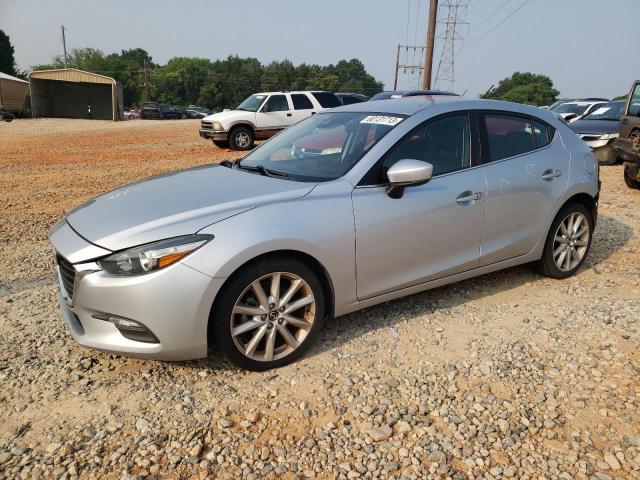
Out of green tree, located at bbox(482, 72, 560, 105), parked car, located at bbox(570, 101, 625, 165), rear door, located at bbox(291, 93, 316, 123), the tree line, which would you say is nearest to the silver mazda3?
parked car, located at bbox(570, 101, 625, 165)

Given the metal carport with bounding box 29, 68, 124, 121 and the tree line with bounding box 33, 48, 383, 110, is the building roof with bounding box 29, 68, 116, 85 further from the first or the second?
the tree line with bounding box 33, 48, 383, 110

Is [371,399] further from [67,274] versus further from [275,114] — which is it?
[275,114]

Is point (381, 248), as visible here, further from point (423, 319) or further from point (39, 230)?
point (39, 230)

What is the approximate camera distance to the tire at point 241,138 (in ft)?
49.8

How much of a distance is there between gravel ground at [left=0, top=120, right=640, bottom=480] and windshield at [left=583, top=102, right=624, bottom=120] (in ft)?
32.6

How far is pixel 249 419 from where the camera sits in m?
2.67

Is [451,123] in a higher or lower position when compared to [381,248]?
higher

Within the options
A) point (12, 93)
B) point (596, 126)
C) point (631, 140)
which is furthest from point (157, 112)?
point (631, 140)

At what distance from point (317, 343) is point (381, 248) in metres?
0.79

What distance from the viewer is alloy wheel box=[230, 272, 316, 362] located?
2955 mm

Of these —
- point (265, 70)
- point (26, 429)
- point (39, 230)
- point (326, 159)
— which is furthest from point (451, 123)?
point (265, 70)

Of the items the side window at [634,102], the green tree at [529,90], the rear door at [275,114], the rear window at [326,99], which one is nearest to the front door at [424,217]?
the side window at [634,102]

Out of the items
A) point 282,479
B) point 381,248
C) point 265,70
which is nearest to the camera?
point 282,479

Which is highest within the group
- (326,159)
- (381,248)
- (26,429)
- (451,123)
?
(451,123)
